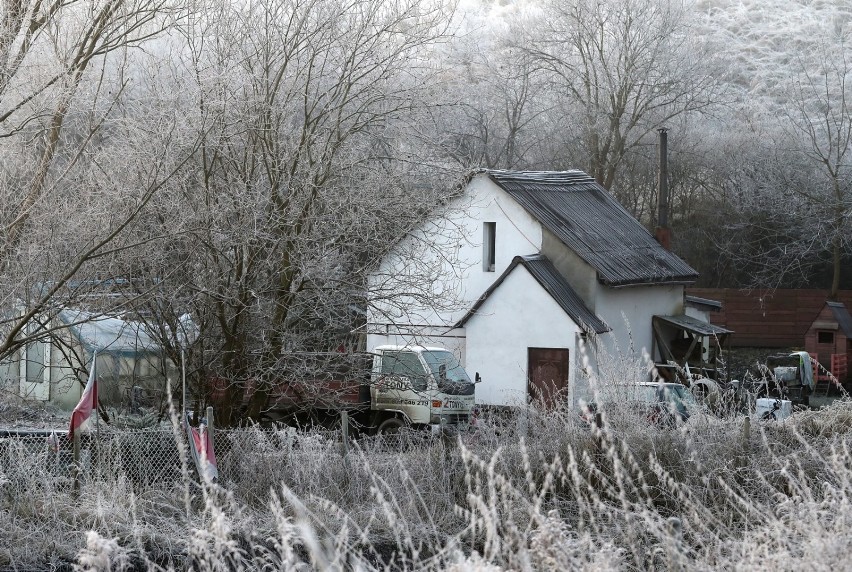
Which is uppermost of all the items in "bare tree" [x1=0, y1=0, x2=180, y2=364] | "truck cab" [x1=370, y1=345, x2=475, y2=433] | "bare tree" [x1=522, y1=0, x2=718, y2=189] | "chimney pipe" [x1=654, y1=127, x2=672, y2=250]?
"bare tree" [x1=522, y1=0, x2=718, y2=189]

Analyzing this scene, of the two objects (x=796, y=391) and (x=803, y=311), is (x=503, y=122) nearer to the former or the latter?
(x=803, y=311)

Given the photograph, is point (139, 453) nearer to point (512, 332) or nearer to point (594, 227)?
point (512, 332)

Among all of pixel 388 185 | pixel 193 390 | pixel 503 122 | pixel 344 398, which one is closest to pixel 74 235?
pixel 193 390

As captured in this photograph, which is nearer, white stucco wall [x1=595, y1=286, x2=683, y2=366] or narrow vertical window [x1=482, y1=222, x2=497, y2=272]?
white stucco wall [x1=595, y1=286, x2=683, y2=366]

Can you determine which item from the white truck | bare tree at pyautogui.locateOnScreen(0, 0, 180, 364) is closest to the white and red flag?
bare tree at pyautogui.locateOnScreen(0, 0, 180, 364)

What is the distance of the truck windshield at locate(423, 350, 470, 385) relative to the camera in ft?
59.1

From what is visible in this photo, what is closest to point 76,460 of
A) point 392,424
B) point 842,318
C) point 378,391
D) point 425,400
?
point 378,391

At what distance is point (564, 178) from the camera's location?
29328 mm

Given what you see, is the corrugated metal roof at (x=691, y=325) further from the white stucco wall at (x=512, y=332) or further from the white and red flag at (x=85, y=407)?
the white and red flag at (x=85, y=407)

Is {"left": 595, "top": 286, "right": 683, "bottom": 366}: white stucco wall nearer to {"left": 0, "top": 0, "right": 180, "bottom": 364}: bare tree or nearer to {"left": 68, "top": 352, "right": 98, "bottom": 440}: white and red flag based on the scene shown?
{"left": 0, "top": 0, "right": 180, "bottom": 364}: bare tree

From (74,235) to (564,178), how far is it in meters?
18.6

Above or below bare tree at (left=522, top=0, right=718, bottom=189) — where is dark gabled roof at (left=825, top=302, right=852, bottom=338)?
below

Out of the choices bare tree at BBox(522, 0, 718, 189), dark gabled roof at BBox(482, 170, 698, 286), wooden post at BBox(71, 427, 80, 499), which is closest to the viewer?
wooden post at BBox(71, 427, 80, 499)

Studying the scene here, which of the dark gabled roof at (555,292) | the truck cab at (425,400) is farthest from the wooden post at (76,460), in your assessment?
the dark gabled roof at (555,292)
